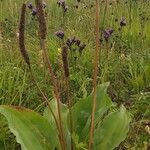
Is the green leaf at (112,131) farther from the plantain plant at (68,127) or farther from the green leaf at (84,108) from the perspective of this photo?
the green leaf at (84,108)

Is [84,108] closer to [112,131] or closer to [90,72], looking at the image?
[112,131]

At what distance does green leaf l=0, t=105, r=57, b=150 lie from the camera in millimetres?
1993

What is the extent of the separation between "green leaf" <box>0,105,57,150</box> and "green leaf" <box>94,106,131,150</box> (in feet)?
0.76

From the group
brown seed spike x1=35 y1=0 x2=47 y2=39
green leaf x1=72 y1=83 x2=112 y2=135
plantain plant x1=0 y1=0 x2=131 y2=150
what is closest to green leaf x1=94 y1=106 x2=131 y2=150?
plantain plant x1=0 y1=0 x2=131 y2=150

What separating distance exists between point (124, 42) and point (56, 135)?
9.09 feet

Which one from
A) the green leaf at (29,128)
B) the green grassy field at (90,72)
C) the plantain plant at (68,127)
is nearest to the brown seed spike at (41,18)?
the plantain plant at (68,127)

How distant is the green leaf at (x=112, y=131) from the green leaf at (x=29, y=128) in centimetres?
23

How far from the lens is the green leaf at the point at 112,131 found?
2141 millimetres

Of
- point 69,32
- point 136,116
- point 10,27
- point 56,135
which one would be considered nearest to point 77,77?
point 136,116

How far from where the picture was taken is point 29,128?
2.07 metres

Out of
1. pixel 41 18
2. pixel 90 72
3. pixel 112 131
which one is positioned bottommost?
pixel 90 72

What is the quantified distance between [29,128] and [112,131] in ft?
1.39

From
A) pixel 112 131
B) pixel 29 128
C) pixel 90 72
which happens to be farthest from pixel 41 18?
pixel 90 72

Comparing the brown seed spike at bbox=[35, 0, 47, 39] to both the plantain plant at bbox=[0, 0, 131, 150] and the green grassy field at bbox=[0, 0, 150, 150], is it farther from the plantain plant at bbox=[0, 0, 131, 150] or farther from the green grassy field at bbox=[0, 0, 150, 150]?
the green grassy field at bbox=[0, 0, 150, 150]
